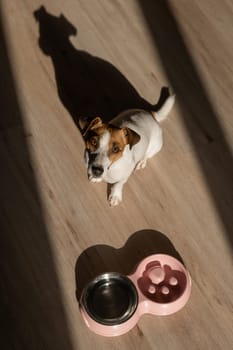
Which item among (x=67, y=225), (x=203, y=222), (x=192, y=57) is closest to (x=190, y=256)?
(x=203, y=222)

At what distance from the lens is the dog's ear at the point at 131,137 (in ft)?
3.79

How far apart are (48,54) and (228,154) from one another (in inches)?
23.9

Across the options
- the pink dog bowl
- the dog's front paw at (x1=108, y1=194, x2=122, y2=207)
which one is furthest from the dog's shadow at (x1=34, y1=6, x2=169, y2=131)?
the pink dog bowl

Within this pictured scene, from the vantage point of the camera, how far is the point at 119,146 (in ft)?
3.77

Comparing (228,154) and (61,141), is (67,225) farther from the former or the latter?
(228,154)

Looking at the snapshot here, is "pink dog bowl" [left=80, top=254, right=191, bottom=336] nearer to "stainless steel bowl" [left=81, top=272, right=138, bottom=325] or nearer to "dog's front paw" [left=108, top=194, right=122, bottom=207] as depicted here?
"stainless steel bowl" [left=81, top=272, right=138, bottom=325]

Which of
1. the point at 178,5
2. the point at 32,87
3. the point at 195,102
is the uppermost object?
the point at 32,87

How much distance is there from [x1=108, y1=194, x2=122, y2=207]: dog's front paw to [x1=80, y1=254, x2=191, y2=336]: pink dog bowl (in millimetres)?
177

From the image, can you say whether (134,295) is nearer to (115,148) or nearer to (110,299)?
(110,299)

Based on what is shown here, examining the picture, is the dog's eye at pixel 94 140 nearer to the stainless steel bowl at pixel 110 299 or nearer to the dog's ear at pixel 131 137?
the dog's ear at pixel 131 137

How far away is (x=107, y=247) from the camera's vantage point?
134cm

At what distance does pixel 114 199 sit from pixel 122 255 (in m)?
0.14

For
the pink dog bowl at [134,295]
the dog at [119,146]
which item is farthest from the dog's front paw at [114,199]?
the pink dog bowl at [134,295]

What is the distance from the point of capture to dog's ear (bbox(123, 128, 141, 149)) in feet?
3.79
